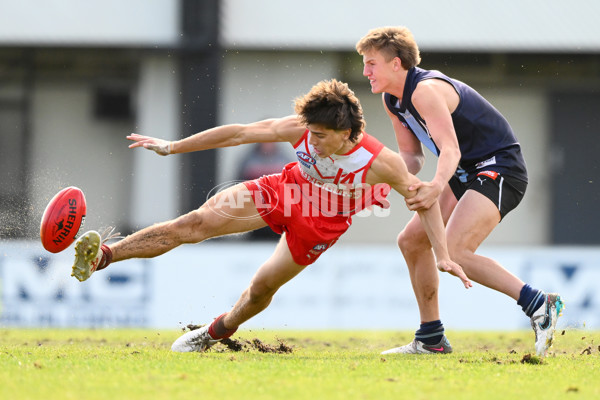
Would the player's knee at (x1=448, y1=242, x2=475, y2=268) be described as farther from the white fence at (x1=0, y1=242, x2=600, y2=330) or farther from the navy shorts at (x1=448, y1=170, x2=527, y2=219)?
the white fence at (x1=0, y1=242, x2=600, y2=330)

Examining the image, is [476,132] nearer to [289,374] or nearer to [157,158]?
[289,374]

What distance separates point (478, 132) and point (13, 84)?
11.5m

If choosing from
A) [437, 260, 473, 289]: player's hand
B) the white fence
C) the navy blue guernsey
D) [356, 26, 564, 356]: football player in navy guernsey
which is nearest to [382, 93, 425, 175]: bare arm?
[356, 26, 564, 356]: football player in navy guernsey

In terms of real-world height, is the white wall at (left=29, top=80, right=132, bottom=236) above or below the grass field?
above

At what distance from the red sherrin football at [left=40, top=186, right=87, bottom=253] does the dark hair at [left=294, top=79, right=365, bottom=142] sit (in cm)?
172

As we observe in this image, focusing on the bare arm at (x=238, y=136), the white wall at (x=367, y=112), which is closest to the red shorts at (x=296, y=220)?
the bare arm at (x=238, y=136)

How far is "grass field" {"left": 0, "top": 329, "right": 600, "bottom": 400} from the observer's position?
4.30 meters

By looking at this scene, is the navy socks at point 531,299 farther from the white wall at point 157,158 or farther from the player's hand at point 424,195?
the white wall at point 157,158

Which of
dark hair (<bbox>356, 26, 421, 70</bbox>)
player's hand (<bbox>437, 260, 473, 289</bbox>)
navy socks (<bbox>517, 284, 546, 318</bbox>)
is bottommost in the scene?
navy socks (<bbox>517, 284, 546, 318</bbox>)

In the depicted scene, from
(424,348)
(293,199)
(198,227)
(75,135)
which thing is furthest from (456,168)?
(75,135)

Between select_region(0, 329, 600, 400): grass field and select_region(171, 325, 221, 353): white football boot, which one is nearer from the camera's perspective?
select_region(0, 329, 600, 400): grass field

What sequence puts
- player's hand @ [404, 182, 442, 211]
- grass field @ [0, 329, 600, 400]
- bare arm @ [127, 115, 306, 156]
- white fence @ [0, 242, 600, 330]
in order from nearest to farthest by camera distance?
1. grass field @ [0, 329, 600, 400]
2. player's hand @ [404, 182, 442, 211]
3. bare arm @ [127, 115, 306, 156]
4. white fence @ [0, 242, 600, 330]

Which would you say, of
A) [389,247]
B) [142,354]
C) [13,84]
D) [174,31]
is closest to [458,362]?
[142,354]

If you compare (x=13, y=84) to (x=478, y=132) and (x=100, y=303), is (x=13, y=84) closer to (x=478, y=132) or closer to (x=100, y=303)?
(x=100, y=303)
